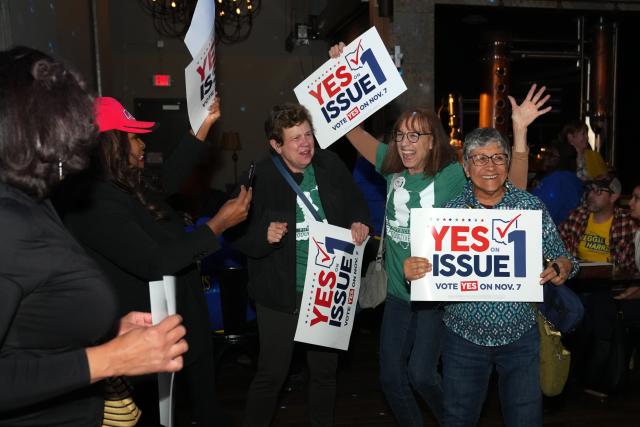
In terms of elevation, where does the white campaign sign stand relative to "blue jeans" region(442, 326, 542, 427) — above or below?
above

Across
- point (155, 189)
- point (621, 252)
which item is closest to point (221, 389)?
point (155, 189)


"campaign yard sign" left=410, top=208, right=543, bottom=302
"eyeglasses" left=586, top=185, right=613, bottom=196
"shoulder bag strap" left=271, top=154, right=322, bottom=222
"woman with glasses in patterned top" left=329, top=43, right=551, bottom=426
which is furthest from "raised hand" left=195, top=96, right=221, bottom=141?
"eyeglasses" left=586, top=185, right=613, bottom=196

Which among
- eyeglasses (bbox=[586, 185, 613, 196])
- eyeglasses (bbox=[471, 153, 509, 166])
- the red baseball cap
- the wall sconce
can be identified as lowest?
eyeglasses (bbox=[586, 185, 613, 196])

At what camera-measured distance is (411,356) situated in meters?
2.81

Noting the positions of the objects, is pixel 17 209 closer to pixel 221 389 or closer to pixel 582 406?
pixel 221 389

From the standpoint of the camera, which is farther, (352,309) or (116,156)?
(352,309)

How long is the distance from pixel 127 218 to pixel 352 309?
4.55 ft

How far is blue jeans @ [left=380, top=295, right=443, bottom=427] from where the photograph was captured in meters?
2.77

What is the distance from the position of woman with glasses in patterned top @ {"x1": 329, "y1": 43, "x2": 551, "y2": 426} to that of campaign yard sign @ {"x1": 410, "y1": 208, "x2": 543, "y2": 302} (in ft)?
1.36

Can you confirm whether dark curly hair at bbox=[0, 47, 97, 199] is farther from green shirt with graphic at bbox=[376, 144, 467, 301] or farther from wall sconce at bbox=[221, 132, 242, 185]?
wall sconce at bbox=[221, 132, 242, 185]

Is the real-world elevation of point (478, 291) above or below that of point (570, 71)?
below

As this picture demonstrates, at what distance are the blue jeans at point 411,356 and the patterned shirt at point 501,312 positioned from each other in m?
0.32

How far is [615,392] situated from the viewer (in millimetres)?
3996

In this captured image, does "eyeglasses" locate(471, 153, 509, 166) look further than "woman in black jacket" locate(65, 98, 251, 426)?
Yes
